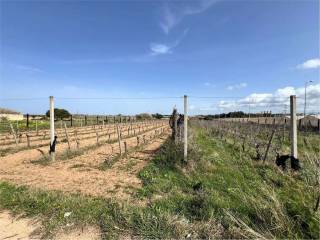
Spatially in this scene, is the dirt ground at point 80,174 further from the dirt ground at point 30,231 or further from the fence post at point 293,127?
the fence post at point 293,127

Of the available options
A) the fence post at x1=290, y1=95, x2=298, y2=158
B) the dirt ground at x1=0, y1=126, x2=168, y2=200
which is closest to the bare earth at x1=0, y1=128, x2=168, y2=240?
the dirt ground at x1=0, y1=126, x2=168, y2=200

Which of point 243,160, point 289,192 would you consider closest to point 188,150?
point 243,160

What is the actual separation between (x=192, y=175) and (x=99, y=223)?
12.4 feet

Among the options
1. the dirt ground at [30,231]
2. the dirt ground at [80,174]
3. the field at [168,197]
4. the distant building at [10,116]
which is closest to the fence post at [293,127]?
the field at [168,197]

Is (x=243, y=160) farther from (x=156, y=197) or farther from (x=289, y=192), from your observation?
(x=156, y=197)

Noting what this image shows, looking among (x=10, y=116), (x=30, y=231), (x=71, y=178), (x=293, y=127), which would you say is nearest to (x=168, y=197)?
(x=30, y=231)

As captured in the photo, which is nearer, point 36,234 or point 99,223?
point 36,234

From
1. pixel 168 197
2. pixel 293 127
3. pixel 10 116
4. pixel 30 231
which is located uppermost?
pixel 293 127

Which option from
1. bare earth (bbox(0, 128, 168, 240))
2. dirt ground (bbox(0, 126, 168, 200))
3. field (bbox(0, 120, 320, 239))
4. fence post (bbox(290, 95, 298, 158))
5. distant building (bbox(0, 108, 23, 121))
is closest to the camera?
field (bbox(0, 120, 320, 239))

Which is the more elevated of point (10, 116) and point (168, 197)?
point (10, 116)

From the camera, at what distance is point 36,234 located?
4367mm

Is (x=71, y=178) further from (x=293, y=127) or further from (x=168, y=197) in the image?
(x=293, y=127)

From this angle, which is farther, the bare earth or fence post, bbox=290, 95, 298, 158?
fence post, bbox=290, 95, 298, 158

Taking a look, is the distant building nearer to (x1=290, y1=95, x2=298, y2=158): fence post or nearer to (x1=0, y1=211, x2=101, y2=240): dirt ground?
(x1=0, y1=211, x2=101, y2=240): dirt ground
